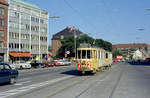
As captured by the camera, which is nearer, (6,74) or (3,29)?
(6,74)

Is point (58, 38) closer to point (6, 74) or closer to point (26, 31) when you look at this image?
point (26, 31)

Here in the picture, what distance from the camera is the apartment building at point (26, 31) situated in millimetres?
61656

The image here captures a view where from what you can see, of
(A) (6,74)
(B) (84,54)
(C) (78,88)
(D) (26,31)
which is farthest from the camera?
(D) (26,31)

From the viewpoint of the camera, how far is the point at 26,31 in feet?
222

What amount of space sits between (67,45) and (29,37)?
34.7 metres

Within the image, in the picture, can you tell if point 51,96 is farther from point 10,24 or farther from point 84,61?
point 10,24

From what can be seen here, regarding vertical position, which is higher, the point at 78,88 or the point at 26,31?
the point at 26,31

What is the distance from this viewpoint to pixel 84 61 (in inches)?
939

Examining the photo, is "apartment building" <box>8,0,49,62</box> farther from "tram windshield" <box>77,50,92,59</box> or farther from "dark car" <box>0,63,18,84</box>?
"dark car" <box>0,63,18,84</box>

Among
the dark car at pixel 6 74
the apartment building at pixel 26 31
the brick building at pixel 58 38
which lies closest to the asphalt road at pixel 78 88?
the dark car at pixel 6 74

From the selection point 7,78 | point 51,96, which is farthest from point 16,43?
point 51,96

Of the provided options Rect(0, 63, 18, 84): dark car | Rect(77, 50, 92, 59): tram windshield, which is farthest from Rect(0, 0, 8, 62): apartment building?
Rect(0, 63, 18, 84): dark car

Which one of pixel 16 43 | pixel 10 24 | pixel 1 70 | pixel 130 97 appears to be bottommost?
pixel 130 97

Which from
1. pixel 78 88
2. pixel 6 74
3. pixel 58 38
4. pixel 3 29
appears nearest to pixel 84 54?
pixel 6 74
